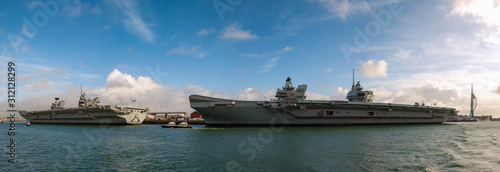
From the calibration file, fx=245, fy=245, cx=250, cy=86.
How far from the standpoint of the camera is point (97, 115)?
1903 inches

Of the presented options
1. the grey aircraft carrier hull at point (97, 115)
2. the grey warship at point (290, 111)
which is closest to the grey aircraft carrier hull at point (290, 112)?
the grey warship at point (290, 111)

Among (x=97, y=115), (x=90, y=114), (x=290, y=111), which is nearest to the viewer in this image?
(x=290, y=111)

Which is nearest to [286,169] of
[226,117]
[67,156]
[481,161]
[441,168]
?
[441,168]

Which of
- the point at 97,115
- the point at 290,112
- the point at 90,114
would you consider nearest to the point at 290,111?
the point at 290,112

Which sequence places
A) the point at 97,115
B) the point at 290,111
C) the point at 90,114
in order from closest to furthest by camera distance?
the point at 290,111
the point at 97,115
the point at 90,114

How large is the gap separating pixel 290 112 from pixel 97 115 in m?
38.7

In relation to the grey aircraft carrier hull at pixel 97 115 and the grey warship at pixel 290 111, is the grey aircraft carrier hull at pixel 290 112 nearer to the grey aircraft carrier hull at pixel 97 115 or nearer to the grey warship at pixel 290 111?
the grey warship at pixel 290 111

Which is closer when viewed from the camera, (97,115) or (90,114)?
(97,115)

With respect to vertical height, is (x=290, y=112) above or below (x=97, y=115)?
above

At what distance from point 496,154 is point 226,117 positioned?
2565 cm

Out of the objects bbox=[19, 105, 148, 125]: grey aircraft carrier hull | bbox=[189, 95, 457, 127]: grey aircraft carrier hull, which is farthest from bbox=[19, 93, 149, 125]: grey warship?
bbox=[189, 95, 457, 127]: grey aircraft carrier hull

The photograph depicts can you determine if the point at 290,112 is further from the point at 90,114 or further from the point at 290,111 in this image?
the point at 90,114

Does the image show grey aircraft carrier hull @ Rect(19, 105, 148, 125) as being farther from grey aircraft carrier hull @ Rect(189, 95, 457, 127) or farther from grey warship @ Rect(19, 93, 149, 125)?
grey aircraft carrier hull @ Rect(189, 95, 457, 127)

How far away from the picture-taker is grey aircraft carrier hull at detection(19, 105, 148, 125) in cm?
4522
